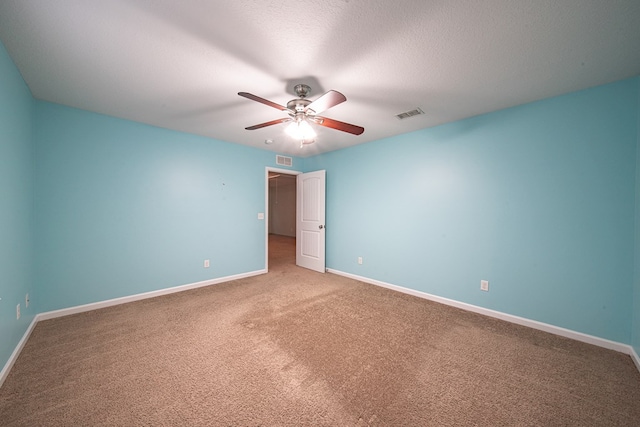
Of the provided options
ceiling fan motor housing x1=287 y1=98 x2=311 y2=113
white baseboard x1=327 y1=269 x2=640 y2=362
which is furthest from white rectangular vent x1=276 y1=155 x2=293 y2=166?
white baseboard x1=327 y1=269 x2=640 y2=362

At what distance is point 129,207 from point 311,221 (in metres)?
3.05

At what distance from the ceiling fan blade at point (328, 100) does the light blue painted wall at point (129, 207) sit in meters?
2.58

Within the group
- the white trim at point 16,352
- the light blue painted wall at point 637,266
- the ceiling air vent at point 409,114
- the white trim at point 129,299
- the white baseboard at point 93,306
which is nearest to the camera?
the white trim at point 16,352

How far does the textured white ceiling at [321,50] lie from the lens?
4.51 feet

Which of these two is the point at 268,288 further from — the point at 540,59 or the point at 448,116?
the point at 540,59

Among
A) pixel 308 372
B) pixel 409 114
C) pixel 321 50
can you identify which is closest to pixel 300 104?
pixel 321 50

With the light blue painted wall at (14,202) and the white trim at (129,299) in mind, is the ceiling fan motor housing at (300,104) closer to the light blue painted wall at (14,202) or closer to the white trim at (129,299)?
the light blue painted wall at (14,202)

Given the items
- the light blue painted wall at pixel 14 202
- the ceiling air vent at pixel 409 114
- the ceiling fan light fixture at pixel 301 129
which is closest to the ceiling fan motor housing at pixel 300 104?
the ceiling fan light fixture at pixel 301 129

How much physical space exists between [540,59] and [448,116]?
1.09 meters

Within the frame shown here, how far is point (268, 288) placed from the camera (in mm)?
3648

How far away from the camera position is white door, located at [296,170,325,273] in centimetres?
465

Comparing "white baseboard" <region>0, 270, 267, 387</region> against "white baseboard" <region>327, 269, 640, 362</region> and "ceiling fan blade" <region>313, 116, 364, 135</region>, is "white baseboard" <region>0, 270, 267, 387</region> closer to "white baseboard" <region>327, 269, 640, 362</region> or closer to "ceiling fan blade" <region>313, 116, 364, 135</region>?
"white baseboard" <region>327, 269, 640, 362</region>

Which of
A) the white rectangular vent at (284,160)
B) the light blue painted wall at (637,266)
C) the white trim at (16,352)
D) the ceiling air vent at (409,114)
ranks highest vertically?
the ceiling air vent at (409,114)

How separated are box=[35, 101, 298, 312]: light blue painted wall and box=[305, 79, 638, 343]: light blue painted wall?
9.06ft
